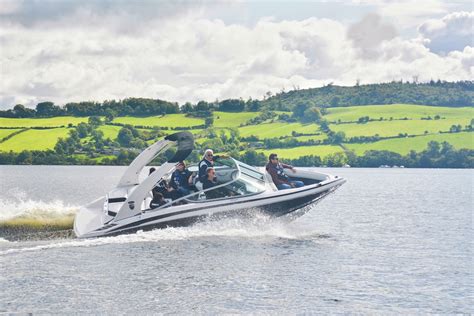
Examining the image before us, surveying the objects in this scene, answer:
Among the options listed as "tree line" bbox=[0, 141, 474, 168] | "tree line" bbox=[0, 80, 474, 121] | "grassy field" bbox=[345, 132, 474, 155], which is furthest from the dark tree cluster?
"grassy field" bbox=[345, 132, 474, 155]

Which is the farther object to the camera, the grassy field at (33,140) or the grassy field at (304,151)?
the grassy field at (33,140)

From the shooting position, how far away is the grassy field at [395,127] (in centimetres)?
11488

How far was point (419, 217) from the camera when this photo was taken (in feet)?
111

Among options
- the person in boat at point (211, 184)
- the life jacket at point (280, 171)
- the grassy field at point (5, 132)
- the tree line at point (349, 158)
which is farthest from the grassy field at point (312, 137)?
the person in boat at point (211, 184)

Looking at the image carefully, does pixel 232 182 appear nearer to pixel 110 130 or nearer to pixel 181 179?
pixel 181 179

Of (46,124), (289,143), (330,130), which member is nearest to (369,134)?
(330,130)

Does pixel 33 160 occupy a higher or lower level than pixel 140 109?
lower

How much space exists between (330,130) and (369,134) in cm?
700

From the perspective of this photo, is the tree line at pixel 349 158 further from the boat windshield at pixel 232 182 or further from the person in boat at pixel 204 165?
the person in boat at pixel 204 165

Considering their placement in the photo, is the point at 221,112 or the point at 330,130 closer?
the point at 330,130

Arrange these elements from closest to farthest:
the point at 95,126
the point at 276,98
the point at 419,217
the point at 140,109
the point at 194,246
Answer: the point at 194,246, the point at 419,217, the point at 95,126, the point at 140,109, the point at 276,98

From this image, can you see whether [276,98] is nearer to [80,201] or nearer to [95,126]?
[95,126]

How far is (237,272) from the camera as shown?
659 inches

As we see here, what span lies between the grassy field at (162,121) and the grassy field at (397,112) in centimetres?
2485
